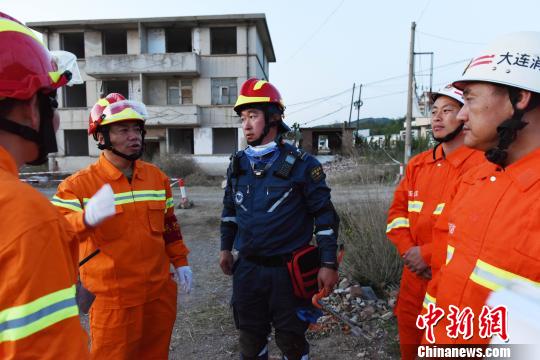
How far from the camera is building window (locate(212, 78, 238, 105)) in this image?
76.7ft

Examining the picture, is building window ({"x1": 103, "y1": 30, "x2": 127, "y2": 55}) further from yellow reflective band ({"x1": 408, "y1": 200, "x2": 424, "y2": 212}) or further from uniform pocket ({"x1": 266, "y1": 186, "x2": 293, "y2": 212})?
yellow reflective band ({"x1": 408, "y1": 200, "x2": 424, "y2": 212})

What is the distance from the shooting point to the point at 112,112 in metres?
2.72

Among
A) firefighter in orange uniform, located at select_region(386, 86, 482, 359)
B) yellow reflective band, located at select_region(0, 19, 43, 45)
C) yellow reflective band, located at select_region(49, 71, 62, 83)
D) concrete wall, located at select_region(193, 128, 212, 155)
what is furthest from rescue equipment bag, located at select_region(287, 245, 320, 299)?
concrete wall, located at select_region(193, 128, 212, 155)

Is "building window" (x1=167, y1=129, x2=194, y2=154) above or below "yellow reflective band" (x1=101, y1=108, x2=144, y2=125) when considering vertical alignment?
below

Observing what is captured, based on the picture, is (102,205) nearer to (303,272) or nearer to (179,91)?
(303,272)

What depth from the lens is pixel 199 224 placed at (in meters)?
8.91

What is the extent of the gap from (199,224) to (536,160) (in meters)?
7.98

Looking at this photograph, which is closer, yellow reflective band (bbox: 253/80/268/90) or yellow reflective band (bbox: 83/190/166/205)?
yellow reflective band (bbox: 83/190/166/205)

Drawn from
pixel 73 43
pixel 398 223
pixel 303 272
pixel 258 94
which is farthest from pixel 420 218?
pixel 73 43

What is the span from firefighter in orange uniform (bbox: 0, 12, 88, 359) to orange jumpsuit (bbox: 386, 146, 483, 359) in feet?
7.10

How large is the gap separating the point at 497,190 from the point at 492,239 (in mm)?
234

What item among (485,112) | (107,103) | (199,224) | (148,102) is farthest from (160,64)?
(485,112)

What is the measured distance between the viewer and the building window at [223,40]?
23828mm

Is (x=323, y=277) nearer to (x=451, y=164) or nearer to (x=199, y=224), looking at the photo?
(x=451, y=164)
